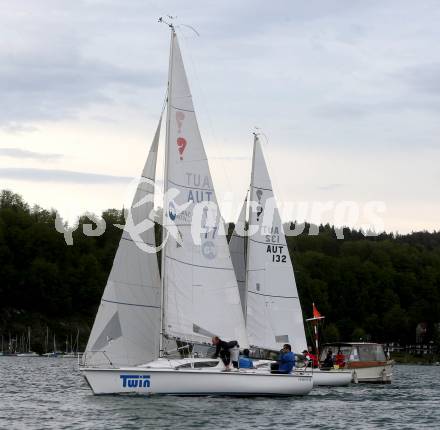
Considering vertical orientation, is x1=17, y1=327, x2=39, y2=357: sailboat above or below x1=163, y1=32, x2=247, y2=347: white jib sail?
above

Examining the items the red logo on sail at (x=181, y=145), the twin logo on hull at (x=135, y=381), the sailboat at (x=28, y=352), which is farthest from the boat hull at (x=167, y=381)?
the sailboat at (x=28, y=352)

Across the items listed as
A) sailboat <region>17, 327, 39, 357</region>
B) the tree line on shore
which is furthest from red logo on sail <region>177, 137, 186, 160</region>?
the tree line on shore

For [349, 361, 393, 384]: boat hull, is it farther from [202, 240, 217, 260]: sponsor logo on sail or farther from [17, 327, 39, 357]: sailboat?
[17, 327, 39, 357]: sailboat

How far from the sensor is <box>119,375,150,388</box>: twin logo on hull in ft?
124

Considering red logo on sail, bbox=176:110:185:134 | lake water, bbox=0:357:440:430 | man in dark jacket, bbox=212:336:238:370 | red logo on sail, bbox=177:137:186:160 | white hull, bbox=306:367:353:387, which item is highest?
red logo on sail, bbox=176:110:185:134

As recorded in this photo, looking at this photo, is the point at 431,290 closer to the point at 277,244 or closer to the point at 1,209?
the point at 1,209

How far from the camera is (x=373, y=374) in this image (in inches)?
2238

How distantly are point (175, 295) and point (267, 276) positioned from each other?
1186 centimetres

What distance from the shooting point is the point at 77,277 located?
17412 centimetres

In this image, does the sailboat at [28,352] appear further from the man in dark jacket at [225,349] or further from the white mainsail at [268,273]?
the man in dark jacket at [225,349]

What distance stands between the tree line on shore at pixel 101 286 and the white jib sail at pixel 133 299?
395 feet

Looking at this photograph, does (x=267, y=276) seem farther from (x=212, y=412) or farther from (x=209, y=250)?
(x=212, y=412)

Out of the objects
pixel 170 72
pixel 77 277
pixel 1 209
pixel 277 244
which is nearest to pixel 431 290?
pixel 77 277

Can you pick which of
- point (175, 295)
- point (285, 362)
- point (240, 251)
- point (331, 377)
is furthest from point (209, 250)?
point (331, 377)
